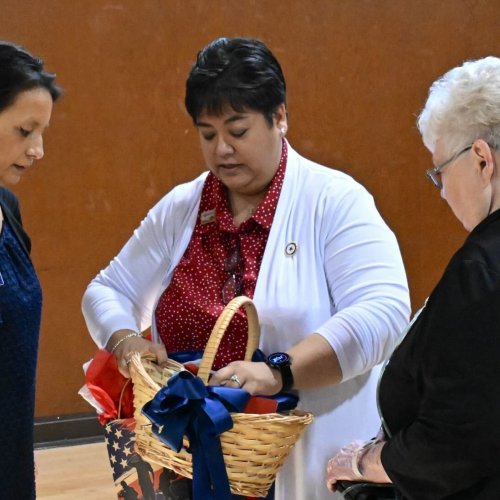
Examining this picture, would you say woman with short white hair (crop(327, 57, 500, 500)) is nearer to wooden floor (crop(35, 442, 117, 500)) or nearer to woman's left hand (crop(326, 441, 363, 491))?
woman's left hand (crop(326, 441, 363, 491))

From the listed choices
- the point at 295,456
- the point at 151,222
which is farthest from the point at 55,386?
the point at 295,456

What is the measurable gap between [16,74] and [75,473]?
2.39 m

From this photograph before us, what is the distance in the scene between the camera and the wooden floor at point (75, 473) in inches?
144

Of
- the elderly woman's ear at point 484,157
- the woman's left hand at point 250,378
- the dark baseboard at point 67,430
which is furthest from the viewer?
the dark baseboard at point 67,430

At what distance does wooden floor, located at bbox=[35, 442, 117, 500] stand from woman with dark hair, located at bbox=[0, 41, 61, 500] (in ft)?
5.64

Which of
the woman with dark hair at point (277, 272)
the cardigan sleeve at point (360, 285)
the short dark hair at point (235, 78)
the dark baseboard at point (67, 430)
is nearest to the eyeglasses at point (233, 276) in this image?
the woman with dark hair at point (277, 272)

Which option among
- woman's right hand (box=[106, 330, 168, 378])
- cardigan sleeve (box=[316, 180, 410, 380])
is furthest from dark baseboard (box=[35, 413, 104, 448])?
cardigan sleeve (box=[316, 180, 410, 380])

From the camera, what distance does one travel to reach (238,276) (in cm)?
219

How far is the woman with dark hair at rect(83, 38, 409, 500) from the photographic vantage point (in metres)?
2.02

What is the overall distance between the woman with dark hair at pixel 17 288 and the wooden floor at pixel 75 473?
1720mm

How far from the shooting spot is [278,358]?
197cm

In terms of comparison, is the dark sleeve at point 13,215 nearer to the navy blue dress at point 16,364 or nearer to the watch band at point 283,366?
the navy blue dress at point 16,364

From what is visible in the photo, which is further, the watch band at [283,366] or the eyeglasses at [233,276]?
the eyeglasses at [233,276]

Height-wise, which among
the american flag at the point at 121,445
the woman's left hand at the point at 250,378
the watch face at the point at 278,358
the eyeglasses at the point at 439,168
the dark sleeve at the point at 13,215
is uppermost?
the eyeglasses at the point at 439,168
